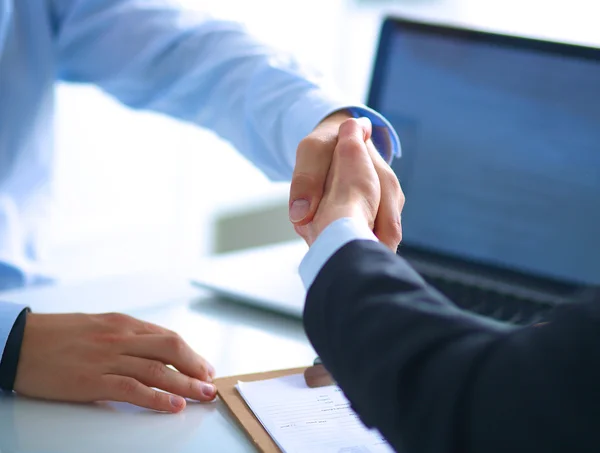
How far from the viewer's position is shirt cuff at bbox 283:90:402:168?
903 mm

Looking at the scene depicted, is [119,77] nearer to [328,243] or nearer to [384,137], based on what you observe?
[384,137]

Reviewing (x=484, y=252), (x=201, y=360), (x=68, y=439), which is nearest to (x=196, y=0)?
(x=484, y=252)

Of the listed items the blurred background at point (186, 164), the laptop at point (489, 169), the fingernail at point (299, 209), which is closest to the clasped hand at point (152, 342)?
the fingernail at point (299, 209)

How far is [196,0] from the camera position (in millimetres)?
1271

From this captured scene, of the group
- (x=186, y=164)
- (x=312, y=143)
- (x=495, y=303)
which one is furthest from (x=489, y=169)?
(x=186, y=164)

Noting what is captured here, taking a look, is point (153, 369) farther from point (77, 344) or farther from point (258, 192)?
point (258, 192)

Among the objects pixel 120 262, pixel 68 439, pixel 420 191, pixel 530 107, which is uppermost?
pixel 530 107

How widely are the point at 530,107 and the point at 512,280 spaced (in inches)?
8.8

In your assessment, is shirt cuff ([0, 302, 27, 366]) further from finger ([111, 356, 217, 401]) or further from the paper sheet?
the paper sheet

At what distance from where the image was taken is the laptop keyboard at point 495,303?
0.96 meters

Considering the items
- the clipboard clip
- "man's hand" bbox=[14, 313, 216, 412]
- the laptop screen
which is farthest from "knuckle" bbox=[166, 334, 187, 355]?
the laptop screen

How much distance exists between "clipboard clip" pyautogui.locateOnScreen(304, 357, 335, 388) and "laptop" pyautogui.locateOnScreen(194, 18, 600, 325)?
0.16 meters

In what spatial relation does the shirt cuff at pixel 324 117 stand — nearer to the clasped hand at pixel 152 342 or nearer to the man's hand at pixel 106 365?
the clasped hand at pixel 152 342

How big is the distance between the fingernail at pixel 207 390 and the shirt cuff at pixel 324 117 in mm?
325
